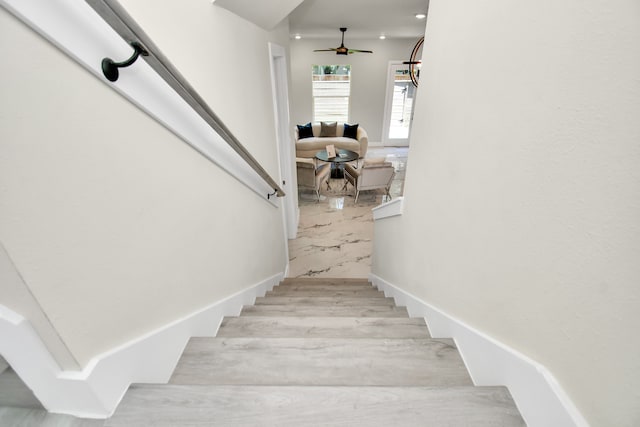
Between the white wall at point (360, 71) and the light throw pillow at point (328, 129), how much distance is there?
32.3 inches

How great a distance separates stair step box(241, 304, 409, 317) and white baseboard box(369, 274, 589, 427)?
0.50m

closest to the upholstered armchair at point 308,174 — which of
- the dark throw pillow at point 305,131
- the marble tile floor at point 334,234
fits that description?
the marble tile floor at point 334,234

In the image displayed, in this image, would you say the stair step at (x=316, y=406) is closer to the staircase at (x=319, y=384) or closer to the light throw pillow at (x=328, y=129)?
the staircase at (x=319, y=384)

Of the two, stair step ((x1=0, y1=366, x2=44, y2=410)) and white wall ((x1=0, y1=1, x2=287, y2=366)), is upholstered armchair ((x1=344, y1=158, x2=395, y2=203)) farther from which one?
stair step ((x1=0, y1=366, x2=44, y2=410))

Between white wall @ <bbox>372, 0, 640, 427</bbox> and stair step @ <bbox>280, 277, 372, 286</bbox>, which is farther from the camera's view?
stair step @ <bbox>280, 277, 372, 286</bbox>

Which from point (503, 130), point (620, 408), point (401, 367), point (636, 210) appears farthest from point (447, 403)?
point (503, 130)

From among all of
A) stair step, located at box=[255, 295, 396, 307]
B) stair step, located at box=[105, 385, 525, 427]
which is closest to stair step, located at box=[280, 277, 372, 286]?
stair step, located at box=[255, 295, 396, 307]

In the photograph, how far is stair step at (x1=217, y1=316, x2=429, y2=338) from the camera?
1.33m

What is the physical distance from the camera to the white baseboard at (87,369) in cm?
57

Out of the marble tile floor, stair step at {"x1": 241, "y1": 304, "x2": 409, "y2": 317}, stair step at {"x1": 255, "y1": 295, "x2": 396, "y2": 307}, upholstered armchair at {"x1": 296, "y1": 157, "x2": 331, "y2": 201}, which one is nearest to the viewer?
stair step at {"x1": 241, "y1": 304, "x2": 409, "y2": 317}

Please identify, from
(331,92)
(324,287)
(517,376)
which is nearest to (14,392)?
(517,376)

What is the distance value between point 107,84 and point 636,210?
1042 millimetres

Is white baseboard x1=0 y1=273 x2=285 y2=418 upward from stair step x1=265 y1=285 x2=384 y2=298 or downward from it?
upward

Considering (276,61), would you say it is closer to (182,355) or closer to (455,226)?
(455,226)
